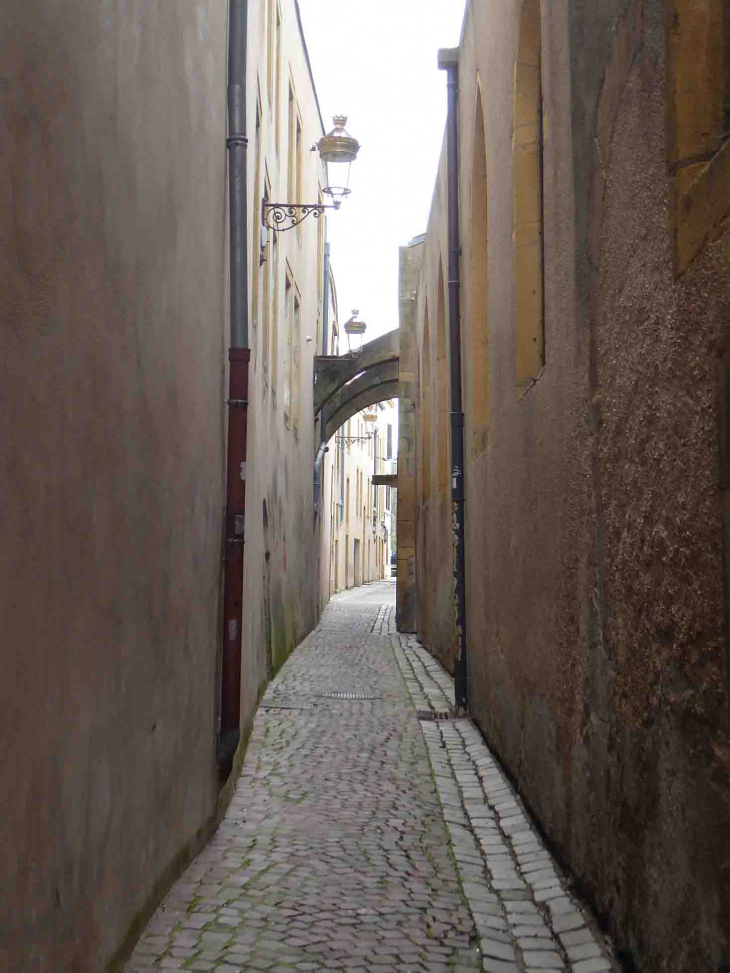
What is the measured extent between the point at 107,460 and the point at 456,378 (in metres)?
6.84

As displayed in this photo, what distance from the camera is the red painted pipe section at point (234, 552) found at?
21.2ft

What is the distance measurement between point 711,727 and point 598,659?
4.87ft

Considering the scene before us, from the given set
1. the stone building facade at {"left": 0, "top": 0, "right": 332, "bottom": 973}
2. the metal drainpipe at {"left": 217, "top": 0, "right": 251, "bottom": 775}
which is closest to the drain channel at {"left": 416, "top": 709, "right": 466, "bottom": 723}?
the metal drainpipe at {"left": 217, "top": 0, "right": 251, "bottom": 775}

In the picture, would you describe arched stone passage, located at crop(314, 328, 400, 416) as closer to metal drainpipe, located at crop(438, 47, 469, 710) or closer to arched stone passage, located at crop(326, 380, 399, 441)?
arched stone passage, located at crop(326, 380, 399, 441)

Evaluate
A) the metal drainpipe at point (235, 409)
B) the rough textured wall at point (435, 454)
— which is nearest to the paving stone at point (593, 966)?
the metal drainpipe at point (235, 409)

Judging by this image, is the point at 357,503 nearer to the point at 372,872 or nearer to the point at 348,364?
the point at 348,364

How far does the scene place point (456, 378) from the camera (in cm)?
1035

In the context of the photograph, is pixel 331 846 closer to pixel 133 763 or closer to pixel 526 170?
pixel 133 763

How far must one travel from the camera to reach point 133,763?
4.21 metres

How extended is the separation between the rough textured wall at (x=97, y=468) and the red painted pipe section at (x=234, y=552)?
68 centimetres

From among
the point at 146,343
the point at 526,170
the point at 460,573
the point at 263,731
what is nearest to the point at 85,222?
the point at 146,343

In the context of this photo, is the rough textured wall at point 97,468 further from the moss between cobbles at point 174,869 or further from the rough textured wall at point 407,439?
the rough textured wall at point 407,439

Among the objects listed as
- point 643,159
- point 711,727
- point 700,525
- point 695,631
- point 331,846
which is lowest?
point 331,846

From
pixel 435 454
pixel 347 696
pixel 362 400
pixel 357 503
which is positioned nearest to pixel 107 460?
pixel 347 696
